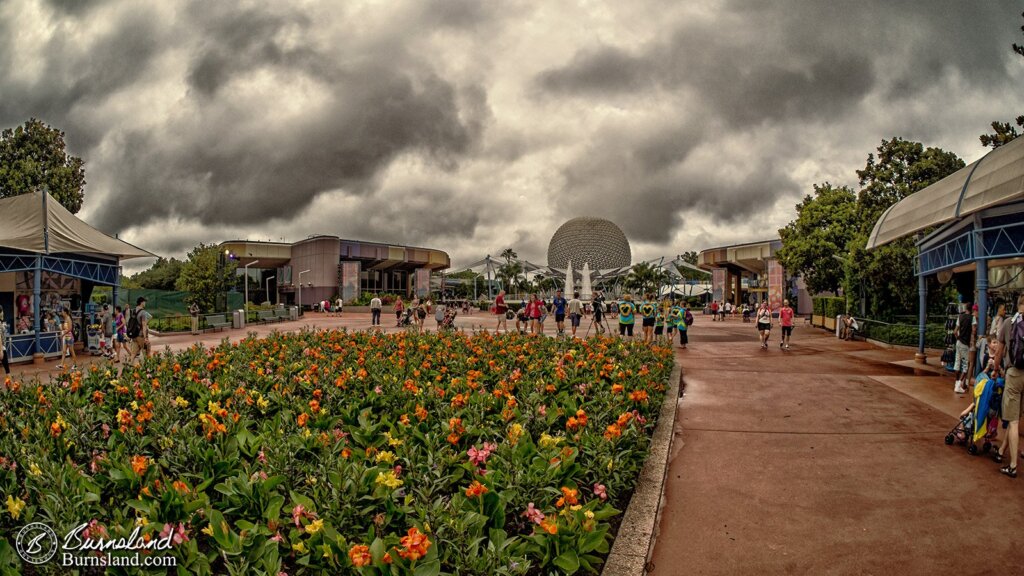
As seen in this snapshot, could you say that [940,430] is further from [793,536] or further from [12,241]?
[12,241]

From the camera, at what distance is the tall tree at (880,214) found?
23.6m

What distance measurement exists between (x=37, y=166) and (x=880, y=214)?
40.7 m

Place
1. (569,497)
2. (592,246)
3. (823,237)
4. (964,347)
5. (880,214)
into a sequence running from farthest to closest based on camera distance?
1. (592,246)
2. (823,237)
3. (880,214)
4. (964,347)
5. (569,497)

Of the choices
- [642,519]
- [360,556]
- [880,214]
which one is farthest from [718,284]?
[360,556]

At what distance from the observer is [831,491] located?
17.1 feet

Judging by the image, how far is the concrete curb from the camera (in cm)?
354

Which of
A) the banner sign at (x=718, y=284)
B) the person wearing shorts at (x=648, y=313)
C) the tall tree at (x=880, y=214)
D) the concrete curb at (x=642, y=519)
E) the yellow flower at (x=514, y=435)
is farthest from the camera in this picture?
the banner sign at (x=718, y=284)

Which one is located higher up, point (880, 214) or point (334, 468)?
point (880, 214)

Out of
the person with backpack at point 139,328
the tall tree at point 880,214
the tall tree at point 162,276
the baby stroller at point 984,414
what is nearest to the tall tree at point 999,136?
the tall tree at point 880,214

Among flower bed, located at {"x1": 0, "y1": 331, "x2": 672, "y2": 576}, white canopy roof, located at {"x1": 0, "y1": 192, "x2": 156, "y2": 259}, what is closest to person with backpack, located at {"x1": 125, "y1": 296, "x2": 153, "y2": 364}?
white canopy roof, located at {"x1": 0, "y1": 192, "x2": 156, "y2": 259}

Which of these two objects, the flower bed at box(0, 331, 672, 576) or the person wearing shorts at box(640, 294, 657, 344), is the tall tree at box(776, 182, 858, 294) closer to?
the person wearing shorts at box(640, 294, 657, 344)

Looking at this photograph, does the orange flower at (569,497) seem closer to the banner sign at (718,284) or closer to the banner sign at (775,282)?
the banner sign at (775,282)

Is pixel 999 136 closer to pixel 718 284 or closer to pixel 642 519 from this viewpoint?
pixel 642 519

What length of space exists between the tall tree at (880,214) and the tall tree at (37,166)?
1474 inches
